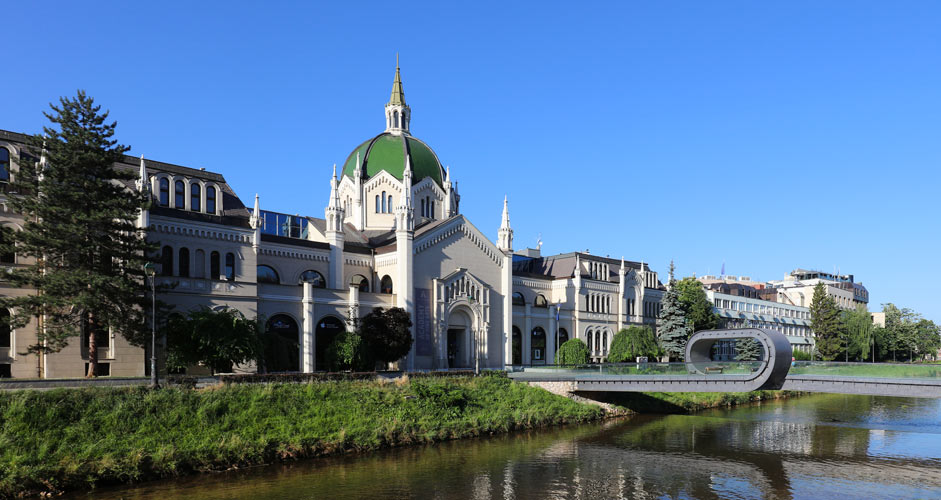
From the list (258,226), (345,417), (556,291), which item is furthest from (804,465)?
(556,291)

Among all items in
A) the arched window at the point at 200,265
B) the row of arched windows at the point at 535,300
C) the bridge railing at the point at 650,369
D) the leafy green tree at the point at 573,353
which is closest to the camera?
the bridge railing at the point at 650,369

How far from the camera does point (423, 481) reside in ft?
108

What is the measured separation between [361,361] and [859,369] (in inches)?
1240

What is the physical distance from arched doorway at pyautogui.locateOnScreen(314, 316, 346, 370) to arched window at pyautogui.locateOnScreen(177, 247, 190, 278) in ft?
34.4

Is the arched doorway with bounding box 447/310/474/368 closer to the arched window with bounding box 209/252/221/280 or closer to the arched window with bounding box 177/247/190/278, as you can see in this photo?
the arched window with bounding box 209/252/221/280

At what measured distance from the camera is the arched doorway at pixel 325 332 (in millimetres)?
58344

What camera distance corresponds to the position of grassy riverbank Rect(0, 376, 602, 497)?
3112cm

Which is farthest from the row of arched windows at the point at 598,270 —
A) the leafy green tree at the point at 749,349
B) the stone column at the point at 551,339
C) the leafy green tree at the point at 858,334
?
the leafy green tree at the point at 858,334

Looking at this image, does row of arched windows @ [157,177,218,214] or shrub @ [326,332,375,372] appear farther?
row of arched windows @ [157,177,218,214]

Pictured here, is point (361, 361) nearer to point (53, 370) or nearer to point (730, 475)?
point (53, 370)

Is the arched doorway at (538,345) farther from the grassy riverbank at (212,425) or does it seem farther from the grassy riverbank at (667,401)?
the grassy riverbank at (212,425)

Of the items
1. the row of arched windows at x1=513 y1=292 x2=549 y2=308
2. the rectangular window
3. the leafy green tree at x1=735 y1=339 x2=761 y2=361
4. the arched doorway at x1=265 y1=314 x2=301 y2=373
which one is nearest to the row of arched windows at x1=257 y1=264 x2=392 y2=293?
the arched doorway at x1=265 y1=314 x2=301 y2=373

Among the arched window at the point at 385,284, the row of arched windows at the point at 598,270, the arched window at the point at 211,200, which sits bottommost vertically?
the arched window at the point at 385,284

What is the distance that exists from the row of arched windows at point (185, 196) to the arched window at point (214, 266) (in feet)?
15.2
